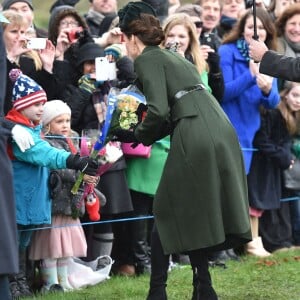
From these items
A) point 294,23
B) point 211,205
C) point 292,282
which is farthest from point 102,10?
point 211,205

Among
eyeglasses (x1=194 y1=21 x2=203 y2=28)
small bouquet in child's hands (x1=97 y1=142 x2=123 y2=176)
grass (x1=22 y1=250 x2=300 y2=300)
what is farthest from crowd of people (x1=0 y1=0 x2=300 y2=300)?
grass (x1=22 y1=250 x2=300 y2=300)

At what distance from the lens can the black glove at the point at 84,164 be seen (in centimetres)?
773

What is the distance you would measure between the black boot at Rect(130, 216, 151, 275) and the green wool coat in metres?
2.28

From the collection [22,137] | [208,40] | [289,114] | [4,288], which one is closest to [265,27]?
[208,40]

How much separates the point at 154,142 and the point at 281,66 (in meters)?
1.09

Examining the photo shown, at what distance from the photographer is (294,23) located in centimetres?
1142

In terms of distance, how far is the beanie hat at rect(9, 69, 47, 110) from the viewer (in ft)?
26.9

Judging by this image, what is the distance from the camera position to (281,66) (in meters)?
7.38

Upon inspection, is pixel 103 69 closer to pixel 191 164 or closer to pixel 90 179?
pixel 90 179

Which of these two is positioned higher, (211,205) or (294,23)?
(294,23)

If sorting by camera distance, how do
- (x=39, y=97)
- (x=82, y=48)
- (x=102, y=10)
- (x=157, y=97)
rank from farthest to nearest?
(x=102, y=10) → (x=82, y=48) → (x=39, y=97) → (x=157, y=97)

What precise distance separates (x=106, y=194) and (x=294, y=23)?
3465mm

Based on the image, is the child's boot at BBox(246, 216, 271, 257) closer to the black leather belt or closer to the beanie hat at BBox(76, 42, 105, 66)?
the beanie hat at BBox(76, 42, 105, 66)

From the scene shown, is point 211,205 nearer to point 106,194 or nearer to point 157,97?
point 157,97
